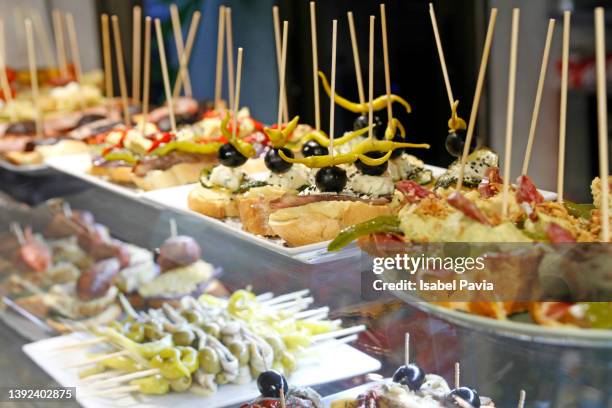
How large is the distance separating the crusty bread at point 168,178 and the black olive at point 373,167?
0.71 metres

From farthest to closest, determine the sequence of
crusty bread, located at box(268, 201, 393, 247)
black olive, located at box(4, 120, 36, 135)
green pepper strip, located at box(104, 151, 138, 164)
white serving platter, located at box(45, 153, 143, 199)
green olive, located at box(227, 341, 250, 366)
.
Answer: black olive, located at box(4, 120, 36, 135)
green pepper strip, located at box(104, 151, 138, 164)
white serving platter, located at box(45, 153, 143, 199)
green olive, located at box(227, 341, 250, 366)
crusty bread, located at box(268, 201, 393, 247)

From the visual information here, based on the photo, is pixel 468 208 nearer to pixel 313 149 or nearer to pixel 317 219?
pixel 317 219

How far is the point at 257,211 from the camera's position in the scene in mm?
1692

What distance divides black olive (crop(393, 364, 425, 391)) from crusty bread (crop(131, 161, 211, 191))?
3.13 ft

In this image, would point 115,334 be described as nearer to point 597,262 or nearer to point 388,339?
point 388,339

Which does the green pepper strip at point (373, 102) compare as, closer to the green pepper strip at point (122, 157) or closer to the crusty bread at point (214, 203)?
the crusty bread at point (214, 203)

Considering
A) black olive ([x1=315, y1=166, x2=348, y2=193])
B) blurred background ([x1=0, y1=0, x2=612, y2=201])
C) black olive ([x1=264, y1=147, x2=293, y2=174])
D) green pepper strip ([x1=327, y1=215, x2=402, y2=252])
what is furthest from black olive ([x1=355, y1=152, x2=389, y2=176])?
blurred background ([x1=0, y1=0, x2=612, y2=201])

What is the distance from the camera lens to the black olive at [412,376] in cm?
156

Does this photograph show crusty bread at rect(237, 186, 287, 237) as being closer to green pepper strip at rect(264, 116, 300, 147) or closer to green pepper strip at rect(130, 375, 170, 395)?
green pepper strip at rect(264, 116, 300, 147)

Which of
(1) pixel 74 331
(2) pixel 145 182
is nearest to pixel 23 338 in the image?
(1) pixel 74 331

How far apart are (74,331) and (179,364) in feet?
1.78

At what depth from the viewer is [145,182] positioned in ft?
7.55

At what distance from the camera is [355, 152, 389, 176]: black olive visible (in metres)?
1.69

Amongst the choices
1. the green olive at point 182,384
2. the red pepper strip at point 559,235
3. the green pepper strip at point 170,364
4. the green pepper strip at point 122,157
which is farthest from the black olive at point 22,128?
the red pepper strip at point 559,235
